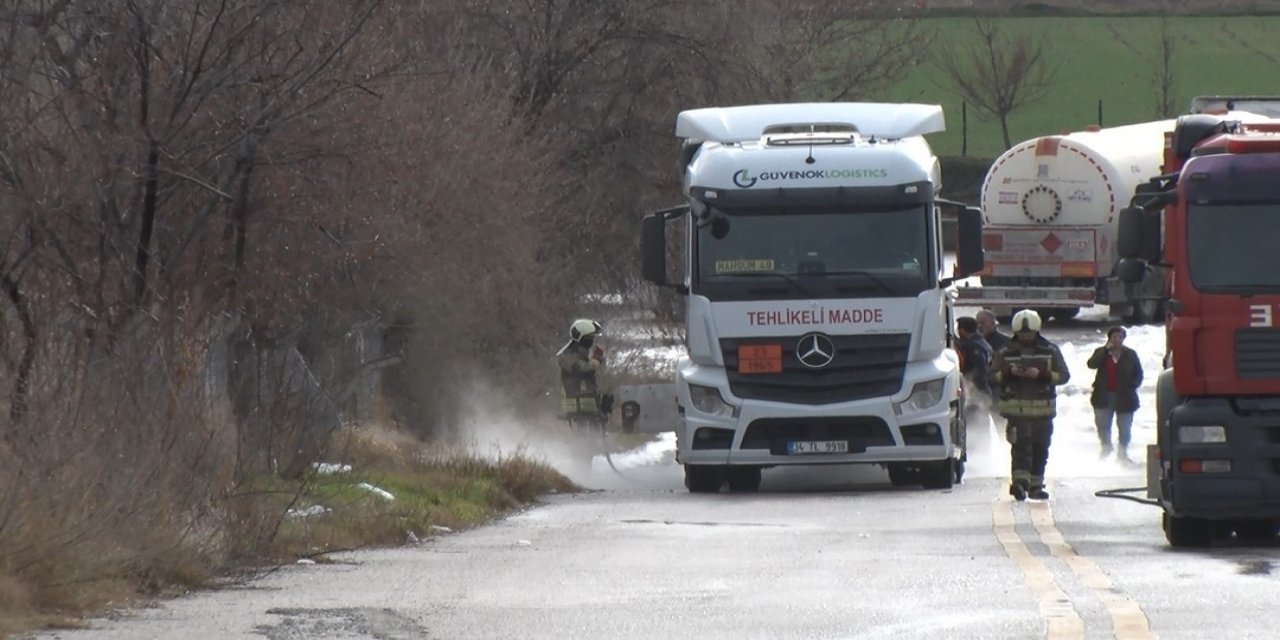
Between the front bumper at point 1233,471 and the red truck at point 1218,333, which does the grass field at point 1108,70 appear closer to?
the red truck at point 1218,333

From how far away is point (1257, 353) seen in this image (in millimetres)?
13414

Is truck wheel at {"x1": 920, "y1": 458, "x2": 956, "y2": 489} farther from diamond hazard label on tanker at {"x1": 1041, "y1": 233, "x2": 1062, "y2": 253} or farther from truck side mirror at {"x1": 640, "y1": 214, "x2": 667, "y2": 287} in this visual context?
diamond hazard label on tanker at {"x1": 1041, "y1": 233, "x2": 1062, "y2": 253}

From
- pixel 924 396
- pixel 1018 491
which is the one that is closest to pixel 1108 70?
pixel 924 396

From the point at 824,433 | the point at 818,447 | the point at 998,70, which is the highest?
the point at 998,70

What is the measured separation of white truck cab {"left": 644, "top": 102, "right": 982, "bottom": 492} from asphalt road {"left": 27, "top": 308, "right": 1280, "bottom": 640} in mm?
1410

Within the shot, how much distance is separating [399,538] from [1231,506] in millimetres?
5245

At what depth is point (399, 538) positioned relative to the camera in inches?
572

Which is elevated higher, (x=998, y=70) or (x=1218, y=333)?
(x=998, y=70)

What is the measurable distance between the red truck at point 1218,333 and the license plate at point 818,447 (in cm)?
566

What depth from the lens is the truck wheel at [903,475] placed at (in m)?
20.6

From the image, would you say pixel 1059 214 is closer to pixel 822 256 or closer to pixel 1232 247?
pixel 822 256

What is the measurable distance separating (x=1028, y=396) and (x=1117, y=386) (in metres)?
6.22

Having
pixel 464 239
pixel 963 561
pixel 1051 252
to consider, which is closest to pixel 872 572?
pixel 963 561

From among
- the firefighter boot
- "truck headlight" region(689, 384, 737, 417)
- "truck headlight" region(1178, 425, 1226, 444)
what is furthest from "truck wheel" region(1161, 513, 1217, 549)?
"truck headlight" region(689, 384, 737, 417)
